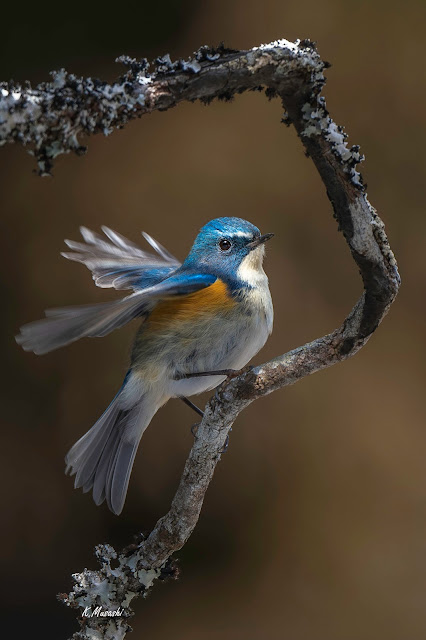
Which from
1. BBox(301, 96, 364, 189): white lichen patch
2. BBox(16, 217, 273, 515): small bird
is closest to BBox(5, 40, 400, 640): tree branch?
BBox(301, 96, 364, 189): white lichen patch

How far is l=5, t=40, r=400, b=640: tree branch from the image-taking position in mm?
762

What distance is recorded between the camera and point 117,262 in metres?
1.43

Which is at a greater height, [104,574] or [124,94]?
[124,94]

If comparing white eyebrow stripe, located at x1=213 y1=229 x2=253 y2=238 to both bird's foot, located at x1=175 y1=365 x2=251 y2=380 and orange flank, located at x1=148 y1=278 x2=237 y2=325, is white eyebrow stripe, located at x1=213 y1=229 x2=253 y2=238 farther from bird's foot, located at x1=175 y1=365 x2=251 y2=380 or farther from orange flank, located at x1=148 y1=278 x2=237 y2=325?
bird's foot, located at x1=175 y1=365 x2=251 y2=380

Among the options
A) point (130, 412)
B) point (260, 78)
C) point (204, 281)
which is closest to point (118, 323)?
point (204, 281)

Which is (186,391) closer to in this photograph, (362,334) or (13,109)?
(362,334)

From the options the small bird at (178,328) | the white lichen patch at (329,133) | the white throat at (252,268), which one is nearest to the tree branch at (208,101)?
the white lichen patch at (329,133)

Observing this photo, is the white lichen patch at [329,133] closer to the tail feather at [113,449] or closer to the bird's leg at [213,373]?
the bird's leg at [213,373]

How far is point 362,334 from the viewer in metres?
1.00

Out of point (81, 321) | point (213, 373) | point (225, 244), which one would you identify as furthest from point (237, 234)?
point (81, 321)

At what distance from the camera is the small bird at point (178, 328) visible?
1300mm

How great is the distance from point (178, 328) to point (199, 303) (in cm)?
6

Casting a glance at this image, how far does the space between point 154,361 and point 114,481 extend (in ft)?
0.81
